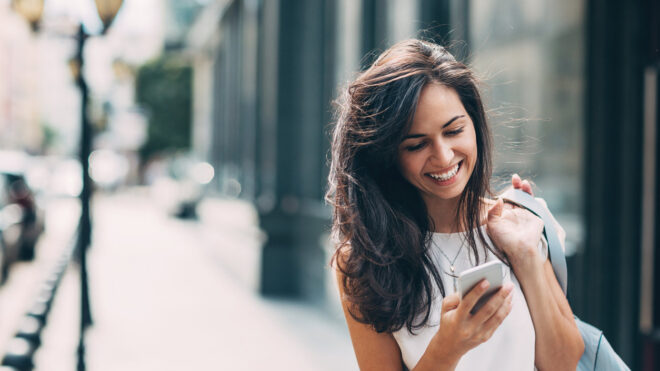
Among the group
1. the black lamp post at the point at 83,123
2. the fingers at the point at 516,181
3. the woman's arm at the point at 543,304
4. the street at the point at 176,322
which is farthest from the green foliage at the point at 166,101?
the woman's arm at the point at 543,304

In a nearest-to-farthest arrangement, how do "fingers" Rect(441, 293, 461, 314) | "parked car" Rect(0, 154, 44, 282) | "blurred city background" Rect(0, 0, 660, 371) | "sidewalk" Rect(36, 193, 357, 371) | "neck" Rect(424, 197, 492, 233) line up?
"fingers" Rect(441, 293, 461, 314) < "neck" Rect(424, 197, 492, 233) < "blurred city background" Rect(0, 0, 660, 371) < "sidewalk" Rect(36, 193, 357, 371) < "parked car" Rect(0, 154, 44, 282)

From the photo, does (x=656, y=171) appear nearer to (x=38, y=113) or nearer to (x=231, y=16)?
(x=231, y=16)

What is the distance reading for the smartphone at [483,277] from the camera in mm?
1635

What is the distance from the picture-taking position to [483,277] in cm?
166

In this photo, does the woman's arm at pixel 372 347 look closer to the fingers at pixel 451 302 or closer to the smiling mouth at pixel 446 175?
the fingers at pixel 451 302

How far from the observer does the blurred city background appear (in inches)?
167

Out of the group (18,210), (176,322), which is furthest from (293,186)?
(18,210)

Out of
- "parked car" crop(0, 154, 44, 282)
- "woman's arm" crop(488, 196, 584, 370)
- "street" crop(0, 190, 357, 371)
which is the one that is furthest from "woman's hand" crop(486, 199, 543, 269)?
"parked car" crop(0, 154, 44, 282)

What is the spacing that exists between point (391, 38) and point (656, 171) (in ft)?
13.4

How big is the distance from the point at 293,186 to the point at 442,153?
28.6 feet

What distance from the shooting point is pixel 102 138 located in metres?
49.1

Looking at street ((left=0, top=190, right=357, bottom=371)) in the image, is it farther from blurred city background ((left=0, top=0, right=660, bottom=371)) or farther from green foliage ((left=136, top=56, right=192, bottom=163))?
green foliage ((left=136, top=56, right=192, bottom=163))

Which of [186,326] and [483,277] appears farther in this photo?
[186,326]

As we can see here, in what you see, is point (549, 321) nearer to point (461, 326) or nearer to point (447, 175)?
point (461, 326)
